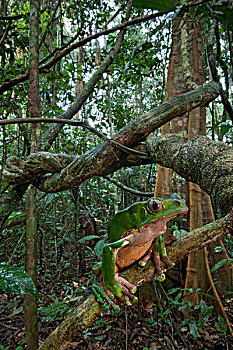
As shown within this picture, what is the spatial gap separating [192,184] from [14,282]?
2.22 m

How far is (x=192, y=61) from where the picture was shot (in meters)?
2.87

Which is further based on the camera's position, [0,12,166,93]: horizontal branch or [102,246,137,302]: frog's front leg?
[0,12,166,93]: horizontal branch

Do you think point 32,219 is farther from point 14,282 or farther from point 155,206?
point 155,206

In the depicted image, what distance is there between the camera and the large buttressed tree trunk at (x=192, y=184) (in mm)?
2420

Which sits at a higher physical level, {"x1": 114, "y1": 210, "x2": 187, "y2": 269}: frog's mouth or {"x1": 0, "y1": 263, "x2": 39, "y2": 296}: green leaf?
{"x1": 114, "y1": 210, "x2": 187, "y2": 269}: frog's mouth

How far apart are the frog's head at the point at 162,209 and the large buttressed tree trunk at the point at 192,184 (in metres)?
1.68

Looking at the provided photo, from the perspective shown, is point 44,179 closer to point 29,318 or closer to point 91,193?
point 29,318

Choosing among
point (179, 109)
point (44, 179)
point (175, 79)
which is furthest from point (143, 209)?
point (175, 79)

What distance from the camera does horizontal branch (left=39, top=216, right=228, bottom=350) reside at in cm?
79

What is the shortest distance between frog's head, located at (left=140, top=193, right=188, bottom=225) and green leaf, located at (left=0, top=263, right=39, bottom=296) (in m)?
0.50

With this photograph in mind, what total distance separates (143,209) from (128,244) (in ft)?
0.53

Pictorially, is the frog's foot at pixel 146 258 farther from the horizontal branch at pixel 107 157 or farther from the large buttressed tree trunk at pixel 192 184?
the large buttressed tree trunk at pixel 192 184

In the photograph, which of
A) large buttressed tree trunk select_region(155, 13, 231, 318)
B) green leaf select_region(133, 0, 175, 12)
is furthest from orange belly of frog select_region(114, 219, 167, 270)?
large buttressed tree trunk select_region(155, 13, 231, 318)

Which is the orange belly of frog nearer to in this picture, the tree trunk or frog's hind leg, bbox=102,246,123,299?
frog's hind leg, bbox=102,246,123,299
